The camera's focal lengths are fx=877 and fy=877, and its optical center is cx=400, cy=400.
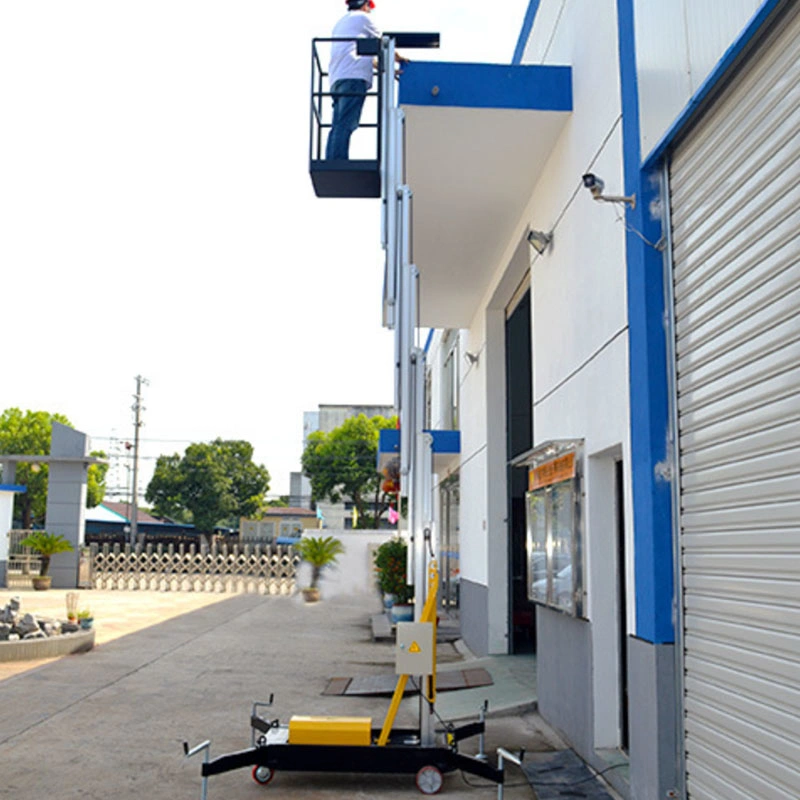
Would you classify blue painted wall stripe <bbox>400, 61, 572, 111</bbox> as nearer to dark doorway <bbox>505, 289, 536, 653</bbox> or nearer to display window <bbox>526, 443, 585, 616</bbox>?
display window <bbox>526, 443, 585, 616</bbox>

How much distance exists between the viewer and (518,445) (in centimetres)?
1343

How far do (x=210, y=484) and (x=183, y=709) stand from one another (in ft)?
165

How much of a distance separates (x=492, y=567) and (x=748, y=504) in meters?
8.84

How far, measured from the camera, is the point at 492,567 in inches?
516

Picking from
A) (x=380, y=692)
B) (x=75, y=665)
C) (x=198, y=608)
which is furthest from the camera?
(x=198, y=608)

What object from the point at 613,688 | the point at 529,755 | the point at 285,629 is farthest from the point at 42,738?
the point at 285,629

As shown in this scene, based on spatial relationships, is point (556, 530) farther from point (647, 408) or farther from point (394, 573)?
point (394, 573)

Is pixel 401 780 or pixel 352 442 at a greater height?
pixel 352 442

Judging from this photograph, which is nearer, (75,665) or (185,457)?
(75,665)

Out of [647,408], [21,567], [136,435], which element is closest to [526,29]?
[647,408]

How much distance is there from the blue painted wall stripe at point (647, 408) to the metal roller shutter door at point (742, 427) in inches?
5.6

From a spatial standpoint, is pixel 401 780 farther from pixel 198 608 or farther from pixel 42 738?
pixel 198 608

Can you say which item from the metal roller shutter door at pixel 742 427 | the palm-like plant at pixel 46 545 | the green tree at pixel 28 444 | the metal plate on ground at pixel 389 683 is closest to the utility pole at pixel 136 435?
the green tree at pixel 28 444

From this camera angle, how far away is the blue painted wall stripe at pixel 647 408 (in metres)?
5.41
